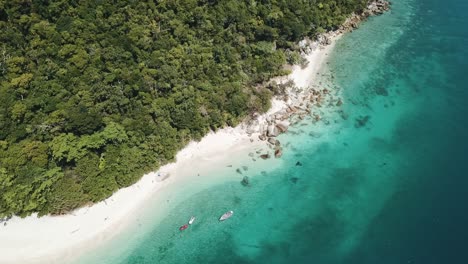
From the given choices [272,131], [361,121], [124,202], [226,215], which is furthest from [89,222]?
[361,121]

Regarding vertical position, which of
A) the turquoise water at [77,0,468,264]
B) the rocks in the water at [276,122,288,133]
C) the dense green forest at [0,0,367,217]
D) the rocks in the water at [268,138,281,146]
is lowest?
the turquoise water at [77,0,468,264]

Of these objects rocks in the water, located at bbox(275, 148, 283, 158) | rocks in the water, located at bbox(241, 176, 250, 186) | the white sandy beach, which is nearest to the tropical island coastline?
the white sandy beach

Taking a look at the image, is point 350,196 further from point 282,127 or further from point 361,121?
point 361,121

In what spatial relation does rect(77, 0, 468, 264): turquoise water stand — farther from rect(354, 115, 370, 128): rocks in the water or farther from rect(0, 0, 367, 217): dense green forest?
rect(0, 0, 367, 217): dense green forest

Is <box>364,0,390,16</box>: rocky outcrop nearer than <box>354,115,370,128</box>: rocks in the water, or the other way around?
<box>354,115,370,128</box>: rocks in the water

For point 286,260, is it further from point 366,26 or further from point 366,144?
point 366,26

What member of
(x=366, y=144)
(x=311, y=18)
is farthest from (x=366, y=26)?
(x=366, y=144)

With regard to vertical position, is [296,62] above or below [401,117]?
above
